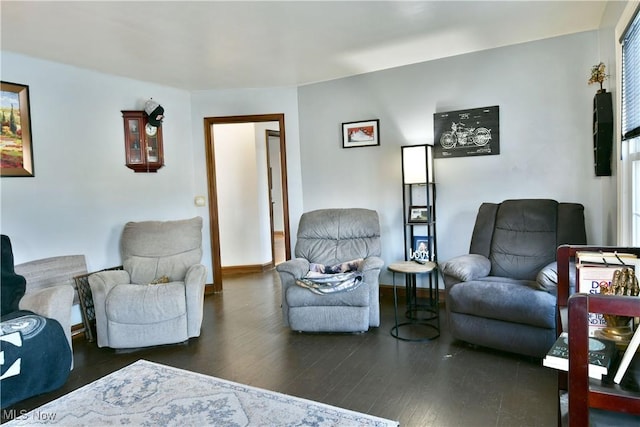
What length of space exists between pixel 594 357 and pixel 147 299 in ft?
9.64

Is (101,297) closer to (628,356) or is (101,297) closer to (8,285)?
(8,285)

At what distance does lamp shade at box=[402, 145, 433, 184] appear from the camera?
3.79 meters

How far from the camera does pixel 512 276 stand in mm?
3230

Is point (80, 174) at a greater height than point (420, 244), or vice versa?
point (80, 174)

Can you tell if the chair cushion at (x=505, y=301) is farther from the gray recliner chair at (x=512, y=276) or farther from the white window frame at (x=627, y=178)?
the white window frame at (x=627, y=178)

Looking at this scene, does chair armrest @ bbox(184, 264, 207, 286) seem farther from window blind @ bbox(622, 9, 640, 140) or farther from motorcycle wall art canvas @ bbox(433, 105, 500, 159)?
window blind @ bbox(622, 9, 640, 140)

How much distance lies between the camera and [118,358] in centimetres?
309

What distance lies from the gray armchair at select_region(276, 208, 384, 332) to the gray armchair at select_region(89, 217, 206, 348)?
2.50 ft

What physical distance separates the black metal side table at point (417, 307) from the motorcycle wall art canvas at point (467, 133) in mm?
1180

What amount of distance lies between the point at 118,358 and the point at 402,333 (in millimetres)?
2198

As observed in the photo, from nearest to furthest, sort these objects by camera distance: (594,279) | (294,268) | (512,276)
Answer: (594,279) → (512,276) → (294,268)

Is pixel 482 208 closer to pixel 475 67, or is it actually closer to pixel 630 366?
pixel 475 67

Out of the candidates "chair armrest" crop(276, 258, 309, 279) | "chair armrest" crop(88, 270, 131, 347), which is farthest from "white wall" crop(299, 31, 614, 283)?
"chair armrest" crop(88, 270, 131, 347)

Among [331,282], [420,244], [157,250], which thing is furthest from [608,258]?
[157,250]
